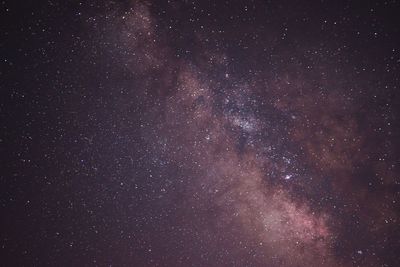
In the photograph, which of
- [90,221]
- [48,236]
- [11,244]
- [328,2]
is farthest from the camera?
[11,244]

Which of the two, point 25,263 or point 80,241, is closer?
point 80,241

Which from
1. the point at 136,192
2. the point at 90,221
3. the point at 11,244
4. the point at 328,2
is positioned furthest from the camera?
the point at 11,244

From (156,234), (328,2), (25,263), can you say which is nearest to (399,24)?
(328,2)

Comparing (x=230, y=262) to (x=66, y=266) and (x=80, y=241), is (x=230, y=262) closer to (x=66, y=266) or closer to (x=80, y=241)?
(x=80, y=241)

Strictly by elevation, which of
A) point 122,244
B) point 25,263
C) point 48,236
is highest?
point 122,244

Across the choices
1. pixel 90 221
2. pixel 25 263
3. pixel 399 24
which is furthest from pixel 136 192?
pixel 399 24

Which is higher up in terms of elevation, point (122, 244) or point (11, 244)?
point (122, 244)

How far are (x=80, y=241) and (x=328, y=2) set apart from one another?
7834 mm

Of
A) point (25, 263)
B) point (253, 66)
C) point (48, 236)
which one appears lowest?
point (25, 263)

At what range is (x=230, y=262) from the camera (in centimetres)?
711

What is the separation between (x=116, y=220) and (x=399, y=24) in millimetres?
7195

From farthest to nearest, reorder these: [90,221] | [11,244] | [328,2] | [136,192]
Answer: [11,244] → [90,221] → [136,192] → [328,2]

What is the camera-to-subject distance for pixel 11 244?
27.9 ft

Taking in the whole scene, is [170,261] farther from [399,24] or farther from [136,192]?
[399,24]
